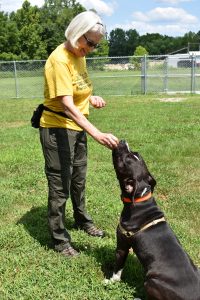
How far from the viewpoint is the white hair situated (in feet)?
12.0

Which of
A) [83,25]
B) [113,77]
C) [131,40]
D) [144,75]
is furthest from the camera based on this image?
[131,40]

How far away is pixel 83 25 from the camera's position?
3648mm

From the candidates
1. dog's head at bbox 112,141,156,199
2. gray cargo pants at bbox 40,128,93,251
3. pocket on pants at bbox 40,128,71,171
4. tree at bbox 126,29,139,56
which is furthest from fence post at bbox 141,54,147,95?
tree at bbox 126,29,139,56

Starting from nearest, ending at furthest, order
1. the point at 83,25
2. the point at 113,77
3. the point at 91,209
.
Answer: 1. the point at 83,25
2. the point at 91,209
3. the point at 113,77

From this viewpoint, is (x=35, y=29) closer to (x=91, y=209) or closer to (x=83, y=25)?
(x=91, y=209)

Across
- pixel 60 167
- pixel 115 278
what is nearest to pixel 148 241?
pixel 115 278

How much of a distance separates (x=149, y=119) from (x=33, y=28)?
46825mm

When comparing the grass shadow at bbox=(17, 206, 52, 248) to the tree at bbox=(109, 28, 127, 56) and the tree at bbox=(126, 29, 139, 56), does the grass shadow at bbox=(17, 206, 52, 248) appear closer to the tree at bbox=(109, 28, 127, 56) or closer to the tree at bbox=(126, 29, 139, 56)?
the tree at bbox=(126, 29, 139, 56)

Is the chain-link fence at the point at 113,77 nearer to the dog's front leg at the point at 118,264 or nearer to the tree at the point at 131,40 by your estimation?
the dog's front leg at the point at 118,264

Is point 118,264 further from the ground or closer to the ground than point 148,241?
closer to the ground

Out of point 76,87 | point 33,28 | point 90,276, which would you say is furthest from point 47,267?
point 33,28

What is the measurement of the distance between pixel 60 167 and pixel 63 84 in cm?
85

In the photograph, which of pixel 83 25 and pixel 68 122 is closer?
pixel 83 25

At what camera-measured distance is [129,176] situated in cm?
358
